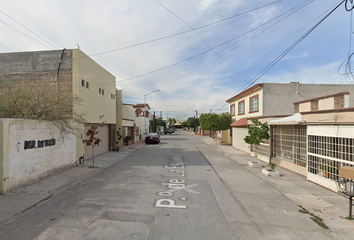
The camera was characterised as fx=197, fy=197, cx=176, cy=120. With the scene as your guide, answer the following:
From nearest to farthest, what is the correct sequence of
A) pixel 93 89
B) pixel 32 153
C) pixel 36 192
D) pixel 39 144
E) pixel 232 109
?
pixel 36 192, pixel 32 153, pixel 39 144, pixel 93 89, pixel 232 109

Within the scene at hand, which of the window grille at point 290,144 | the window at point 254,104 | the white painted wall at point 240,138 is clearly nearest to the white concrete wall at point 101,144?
the window grille at point 290,144

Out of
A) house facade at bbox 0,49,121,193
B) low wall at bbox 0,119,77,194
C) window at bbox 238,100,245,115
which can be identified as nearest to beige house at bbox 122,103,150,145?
house facade at bbox 0,49,121,193

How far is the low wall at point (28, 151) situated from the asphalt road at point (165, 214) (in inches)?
67.2

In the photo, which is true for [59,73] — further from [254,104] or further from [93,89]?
[254,104]

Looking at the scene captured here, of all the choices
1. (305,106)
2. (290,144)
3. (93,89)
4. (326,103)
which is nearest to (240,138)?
(290,144)

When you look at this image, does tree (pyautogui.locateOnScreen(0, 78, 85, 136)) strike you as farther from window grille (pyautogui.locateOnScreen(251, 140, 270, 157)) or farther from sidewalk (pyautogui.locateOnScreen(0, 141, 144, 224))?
window grille (pyautogui.locateOnScreen(251, 140, 270, 157))

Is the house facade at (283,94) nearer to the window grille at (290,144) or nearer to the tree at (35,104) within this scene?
the window grille at (290,144)

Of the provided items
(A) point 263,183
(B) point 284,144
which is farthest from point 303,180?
(B) point 284,144

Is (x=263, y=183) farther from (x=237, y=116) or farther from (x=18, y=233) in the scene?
(x=237, y=116)

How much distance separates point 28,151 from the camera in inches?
291

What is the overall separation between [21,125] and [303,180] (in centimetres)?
1139

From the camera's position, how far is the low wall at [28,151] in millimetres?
6359

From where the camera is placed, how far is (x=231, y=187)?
296 inches

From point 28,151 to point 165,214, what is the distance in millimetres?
5942
